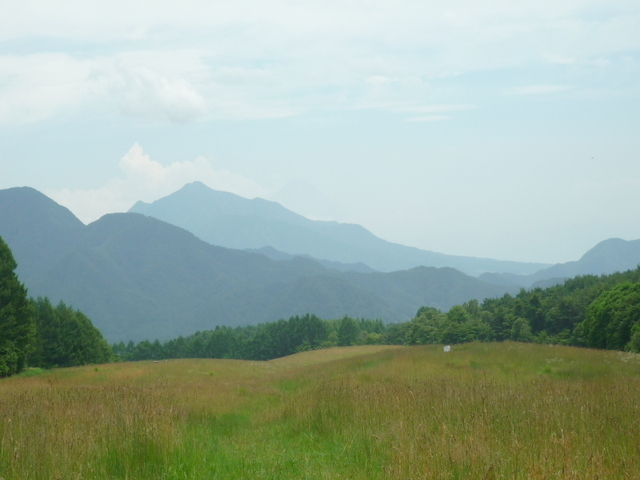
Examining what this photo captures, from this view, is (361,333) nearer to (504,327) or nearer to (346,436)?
(504,327)

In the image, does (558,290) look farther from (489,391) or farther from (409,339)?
(489,391)

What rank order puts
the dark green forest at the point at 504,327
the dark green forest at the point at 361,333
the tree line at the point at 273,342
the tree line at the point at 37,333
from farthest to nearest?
the tree line at the point at 273,342 → the dark green forest at the point at 504,327 → the dark green forest at the point at 361,333 → the tree line at the point at 37,333

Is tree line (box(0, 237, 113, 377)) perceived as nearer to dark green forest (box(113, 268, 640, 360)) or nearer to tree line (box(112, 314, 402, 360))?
dark green forest (box(113, 268, 640, 360))

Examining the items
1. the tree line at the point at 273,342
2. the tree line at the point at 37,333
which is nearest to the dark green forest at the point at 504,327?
the tree line at the point at 273,342

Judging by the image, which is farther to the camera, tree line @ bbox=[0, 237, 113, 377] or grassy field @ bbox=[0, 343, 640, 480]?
tree line @ bbox=[0, 237, 113, 377]

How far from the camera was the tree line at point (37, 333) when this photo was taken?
33875 mm

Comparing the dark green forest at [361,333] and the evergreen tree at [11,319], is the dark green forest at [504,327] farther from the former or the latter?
the evergreen tree at [11,319]

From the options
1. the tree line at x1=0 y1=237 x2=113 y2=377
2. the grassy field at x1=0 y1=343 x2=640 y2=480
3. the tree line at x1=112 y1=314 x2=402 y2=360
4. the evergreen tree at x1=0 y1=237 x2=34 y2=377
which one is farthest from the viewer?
the tree line at x1=112 y1=314 x2=402 y2=360

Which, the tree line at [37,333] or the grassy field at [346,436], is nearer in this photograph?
the grassy field at [346,436]

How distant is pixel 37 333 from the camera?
62.9 metres

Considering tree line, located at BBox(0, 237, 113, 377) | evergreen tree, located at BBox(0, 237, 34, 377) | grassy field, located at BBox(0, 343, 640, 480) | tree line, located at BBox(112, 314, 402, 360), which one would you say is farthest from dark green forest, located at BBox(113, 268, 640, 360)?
tree line, located at BBox(0, 237, 113, 377)

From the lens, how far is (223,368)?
1325 inches


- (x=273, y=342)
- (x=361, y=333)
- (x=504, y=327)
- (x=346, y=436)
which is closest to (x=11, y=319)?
(x=346, y=436)

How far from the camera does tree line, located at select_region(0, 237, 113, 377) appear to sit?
33.9 m
